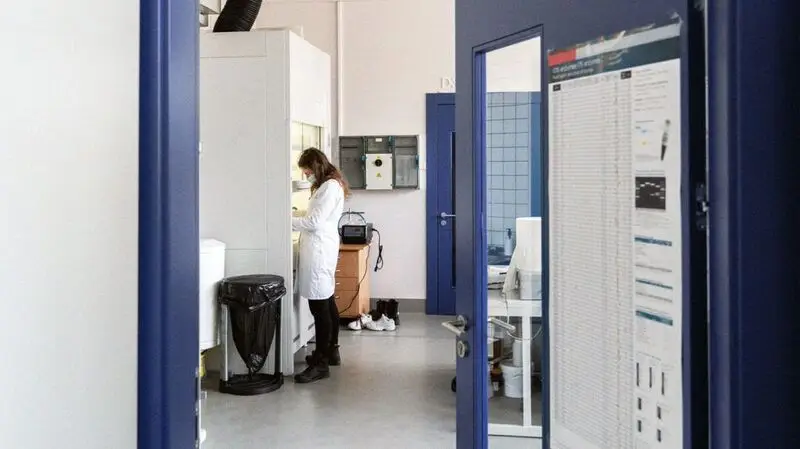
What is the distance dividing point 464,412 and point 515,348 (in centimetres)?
22

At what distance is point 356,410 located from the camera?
4707mm

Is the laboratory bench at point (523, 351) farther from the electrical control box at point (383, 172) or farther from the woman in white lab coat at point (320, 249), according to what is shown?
the electrical control box at point (383, 172)

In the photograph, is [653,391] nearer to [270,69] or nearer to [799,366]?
[799,366]

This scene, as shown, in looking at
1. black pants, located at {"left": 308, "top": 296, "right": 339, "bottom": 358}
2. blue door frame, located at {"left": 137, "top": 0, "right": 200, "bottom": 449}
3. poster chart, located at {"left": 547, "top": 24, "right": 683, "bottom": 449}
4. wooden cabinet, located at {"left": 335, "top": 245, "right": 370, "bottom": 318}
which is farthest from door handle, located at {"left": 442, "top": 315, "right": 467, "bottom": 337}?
wooden cabinet, located at {"left": 335, "top": 245, "right": 370, "bottom": 318}

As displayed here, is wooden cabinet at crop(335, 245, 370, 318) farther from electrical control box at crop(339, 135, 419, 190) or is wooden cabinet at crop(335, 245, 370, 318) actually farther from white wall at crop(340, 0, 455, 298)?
electrical control box at crop(339, 135, 419, 190)

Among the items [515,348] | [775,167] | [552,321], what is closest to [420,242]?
[515,348]

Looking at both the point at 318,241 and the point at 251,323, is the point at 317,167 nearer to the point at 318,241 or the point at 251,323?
the point at 318,241

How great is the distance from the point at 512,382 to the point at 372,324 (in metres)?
5.11

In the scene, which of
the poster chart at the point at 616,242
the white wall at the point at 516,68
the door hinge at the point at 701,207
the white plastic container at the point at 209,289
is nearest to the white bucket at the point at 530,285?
the poster chart at the point at 616,242

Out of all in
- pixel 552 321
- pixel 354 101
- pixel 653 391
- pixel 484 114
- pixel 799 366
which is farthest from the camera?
pixel 354 101

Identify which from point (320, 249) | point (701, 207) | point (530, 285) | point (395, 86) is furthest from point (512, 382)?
point (395, 86)

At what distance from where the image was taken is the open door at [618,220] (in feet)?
4.08

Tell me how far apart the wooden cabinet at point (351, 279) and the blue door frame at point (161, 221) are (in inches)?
214

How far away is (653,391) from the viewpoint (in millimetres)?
1349
